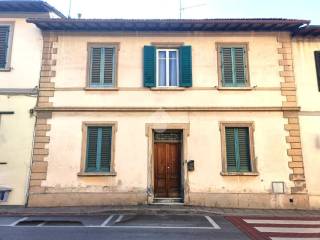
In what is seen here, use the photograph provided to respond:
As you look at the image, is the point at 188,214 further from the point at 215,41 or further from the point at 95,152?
the point at 215,41

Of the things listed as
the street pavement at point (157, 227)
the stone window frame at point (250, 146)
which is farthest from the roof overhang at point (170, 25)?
the street pavement at point (157, 227)

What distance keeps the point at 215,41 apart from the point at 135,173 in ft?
20.3

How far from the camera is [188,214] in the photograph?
35.2 feet

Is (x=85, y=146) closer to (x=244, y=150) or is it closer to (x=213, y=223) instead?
(x=213, y=223)

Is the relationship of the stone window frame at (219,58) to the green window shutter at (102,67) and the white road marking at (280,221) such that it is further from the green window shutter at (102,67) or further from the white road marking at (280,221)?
the white road marking at (280,221)

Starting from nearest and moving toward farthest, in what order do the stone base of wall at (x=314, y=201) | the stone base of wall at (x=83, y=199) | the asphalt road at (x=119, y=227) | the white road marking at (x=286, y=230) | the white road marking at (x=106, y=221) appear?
the asphalt road at (x=119, y=227), the white road marking at (x=286, y=230), the white road marking at (x=106, y=221), the stone base of wall at (x=83, y=199), the stone base of wall at (x=314, y=201)

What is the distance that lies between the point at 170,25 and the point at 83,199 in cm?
749

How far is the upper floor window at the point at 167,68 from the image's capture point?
1320cm

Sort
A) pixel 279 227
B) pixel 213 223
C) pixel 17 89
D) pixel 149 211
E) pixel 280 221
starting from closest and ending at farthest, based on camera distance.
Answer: pixel 279 227 < pixel 213 223 < pixel 280 221 < pixel 149 211 < pixel 17 89

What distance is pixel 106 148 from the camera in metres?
12.5

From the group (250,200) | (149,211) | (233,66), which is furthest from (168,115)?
(250,200)

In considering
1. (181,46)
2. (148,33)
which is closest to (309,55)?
(181,46)

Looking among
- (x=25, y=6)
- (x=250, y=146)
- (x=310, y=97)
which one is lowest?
(x=250, y=146)

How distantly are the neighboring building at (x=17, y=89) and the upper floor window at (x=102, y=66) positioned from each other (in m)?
2.15
